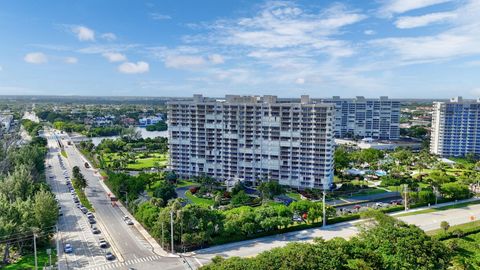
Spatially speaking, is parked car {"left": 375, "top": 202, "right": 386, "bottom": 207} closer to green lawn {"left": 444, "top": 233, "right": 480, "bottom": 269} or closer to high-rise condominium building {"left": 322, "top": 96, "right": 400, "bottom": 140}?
green lawn {"left": 444, "top": 233, "right": 480, "bottom": 269}

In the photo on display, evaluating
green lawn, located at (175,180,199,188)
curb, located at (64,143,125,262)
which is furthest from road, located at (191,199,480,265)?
green lawn, located at (175,180,199,188)

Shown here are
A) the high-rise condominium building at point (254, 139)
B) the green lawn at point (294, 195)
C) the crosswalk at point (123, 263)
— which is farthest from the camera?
the high-rise condominium building at point (254, 139)

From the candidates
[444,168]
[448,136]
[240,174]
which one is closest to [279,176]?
[240,174]

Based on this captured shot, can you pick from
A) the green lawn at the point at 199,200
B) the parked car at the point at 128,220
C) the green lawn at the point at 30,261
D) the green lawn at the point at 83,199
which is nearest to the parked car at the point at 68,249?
the green lawn at the point at 30,261

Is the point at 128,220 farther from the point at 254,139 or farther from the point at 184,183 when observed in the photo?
the point at 254,139

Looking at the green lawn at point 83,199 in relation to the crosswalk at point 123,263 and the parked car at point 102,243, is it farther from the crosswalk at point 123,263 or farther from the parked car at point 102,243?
the crosswalk at point 123,263

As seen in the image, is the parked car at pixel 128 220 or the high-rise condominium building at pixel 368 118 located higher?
the high-rise condominium building at pixel 368 118

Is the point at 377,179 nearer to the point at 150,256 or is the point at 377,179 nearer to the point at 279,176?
the point at 279,176
